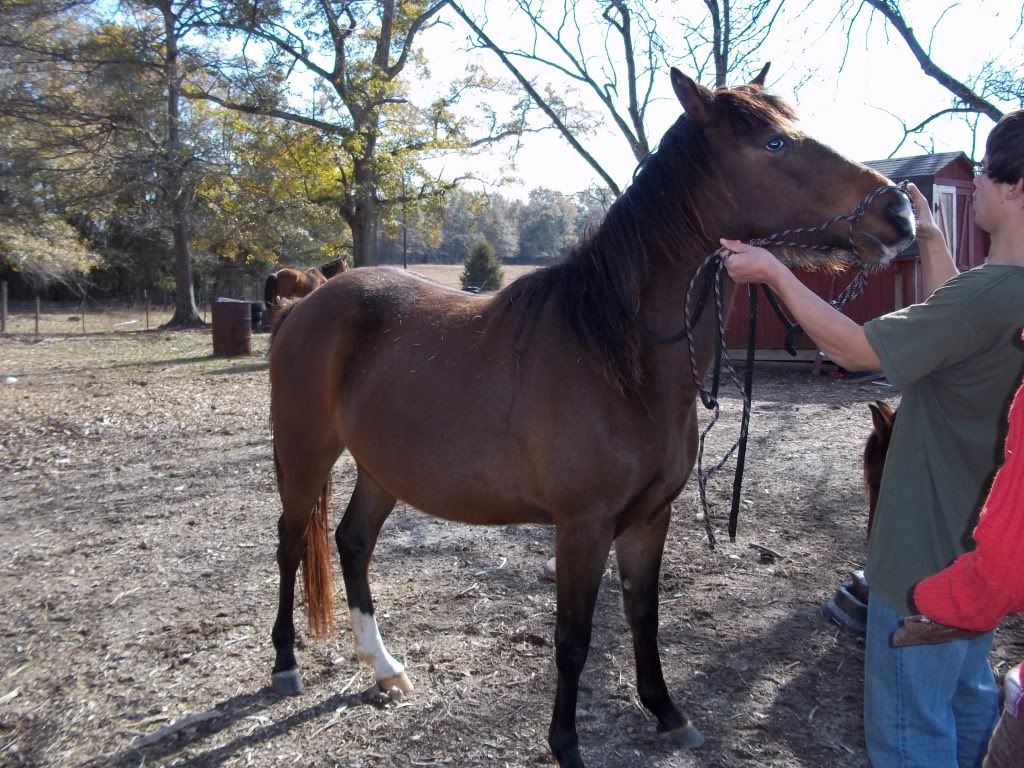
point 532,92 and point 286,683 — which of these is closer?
point 286,683

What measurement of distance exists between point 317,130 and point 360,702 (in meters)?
17.7

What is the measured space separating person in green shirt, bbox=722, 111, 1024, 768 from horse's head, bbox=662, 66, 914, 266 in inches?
19.4

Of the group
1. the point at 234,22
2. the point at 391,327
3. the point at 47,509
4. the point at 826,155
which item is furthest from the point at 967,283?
the point at 234,22

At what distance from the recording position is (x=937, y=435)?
1.65 meters

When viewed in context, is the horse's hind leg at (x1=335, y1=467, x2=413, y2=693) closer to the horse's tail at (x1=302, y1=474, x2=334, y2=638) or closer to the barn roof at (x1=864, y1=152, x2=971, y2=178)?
the horse's tail at (x1=302, y1=474, x2=334, y2=638)

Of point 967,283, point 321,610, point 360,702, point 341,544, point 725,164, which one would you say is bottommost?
point 360,702

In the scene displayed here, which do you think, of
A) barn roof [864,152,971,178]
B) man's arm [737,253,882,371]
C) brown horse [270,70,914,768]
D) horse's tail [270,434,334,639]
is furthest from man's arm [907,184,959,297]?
barn roof [864,152,971,178]

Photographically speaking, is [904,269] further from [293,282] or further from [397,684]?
[397,684]

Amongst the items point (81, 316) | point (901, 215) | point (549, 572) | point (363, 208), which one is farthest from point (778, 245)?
point (81, 316)

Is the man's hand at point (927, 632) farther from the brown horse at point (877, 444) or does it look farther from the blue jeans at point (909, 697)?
the brown horse at point (877, 444)

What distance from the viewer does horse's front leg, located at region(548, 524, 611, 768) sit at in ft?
8.08

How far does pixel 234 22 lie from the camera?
15562 mm

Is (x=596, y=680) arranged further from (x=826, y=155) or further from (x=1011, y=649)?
(x=826, y=155)

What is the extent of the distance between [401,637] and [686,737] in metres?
1.52
